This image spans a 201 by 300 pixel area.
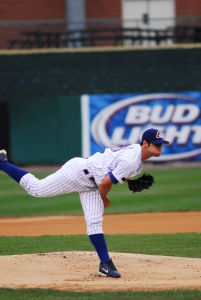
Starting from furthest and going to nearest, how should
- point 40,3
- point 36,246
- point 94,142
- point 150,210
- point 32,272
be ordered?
point 40,3 → point 94,142 → point 150,210 → point 36,246 → point 32,272

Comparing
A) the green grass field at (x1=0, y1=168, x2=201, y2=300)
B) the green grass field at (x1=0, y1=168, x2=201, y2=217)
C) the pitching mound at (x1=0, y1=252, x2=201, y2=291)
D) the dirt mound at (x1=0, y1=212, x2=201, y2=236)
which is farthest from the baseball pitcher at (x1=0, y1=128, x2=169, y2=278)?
the green grass field at (x1=0, y1=168, x2=201, y2=217)

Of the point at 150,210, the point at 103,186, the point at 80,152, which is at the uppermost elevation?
the point at 103,186

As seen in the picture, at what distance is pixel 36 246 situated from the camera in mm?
11305

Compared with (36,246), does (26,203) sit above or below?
below

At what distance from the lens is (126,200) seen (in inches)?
704

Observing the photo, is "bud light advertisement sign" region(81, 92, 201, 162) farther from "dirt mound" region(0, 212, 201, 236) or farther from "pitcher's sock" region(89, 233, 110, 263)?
"pitcher's sock" region(89, 233, 110, 263)

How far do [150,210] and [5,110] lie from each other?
34.0 feet

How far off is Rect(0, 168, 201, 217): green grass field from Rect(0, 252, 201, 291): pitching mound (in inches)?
251

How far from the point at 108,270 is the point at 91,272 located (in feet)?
1.14

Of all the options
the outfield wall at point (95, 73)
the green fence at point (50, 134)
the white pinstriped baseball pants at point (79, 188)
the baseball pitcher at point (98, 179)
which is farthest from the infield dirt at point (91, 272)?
the outfield wall at point (95, 73)

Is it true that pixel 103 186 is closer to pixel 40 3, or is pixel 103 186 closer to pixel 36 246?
pixel 36 246

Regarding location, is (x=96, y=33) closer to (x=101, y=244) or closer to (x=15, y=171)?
(x=15, y=171)

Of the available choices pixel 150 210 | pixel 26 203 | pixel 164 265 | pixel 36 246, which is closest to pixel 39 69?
pixel 26 203

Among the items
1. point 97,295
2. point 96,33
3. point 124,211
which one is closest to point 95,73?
point 96,33
